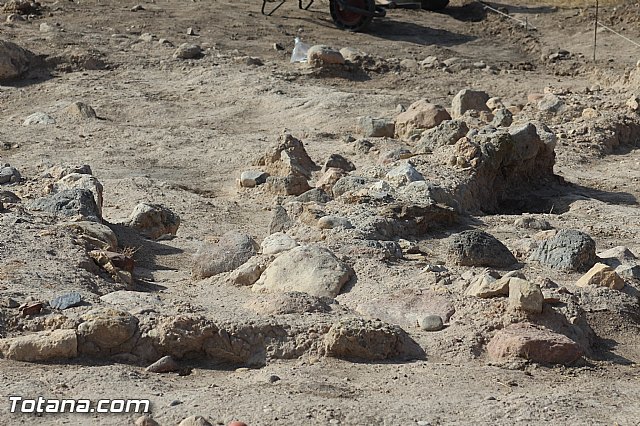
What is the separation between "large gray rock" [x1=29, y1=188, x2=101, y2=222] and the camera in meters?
5.80

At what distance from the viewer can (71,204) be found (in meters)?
5.87

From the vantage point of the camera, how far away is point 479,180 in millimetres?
6953

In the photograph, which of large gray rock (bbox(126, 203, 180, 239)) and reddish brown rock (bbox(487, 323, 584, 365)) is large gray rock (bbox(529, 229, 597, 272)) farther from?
large gray rock (bbox(126, 203, 180, 239))

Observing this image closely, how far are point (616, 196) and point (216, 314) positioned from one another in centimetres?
404

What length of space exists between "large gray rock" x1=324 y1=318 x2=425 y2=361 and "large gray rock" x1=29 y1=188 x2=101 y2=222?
2.15 metres

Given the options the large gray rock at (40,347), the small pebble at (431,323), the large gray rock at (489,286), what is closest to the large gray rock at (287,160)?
the large gray rock at (489,286)

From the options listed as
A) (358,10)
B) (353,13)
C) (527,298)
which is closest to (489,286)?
(527,298)

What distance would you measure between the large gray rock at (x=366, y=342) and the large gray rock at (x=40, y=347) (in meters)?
0.88

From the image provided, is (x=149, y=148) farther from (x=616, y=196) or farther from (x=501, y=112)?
(x=616, y=196)

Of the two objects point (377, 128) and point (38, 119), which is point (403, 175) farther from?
point (38, 119)

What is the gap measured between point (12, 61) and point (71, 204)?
194 inches

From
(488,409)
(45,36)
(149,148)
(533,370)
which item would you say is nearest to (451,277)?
(533,370)

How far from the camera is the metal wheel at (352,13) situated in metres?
13.0

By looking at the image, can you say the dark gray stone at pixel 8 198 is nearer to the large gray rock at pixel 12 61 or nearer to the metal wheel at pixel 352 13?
the large gray rock at pixel 12 61
